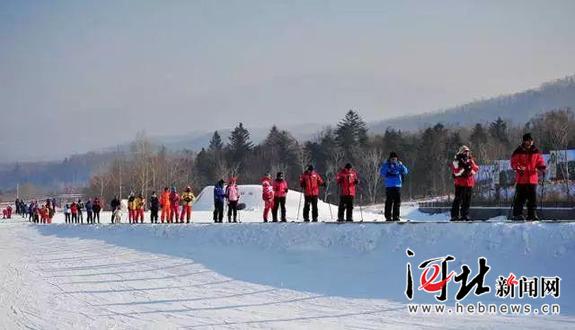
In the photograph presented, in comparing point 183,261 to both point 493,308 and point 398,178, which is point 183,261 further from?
point 493,308

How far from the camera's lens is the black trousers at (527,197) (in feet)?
45.9

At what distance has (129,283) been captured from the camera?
1502 cm

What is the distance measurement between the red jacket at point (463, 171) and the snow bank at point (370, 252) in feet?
5.55

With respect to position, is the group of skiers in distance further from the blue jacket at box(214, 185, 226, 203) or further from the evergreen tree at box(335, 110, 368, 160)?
the evergreen tree at box(335, 110, 368, 160)

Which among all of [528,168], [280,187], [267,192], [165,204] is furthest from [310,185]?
[165,204]

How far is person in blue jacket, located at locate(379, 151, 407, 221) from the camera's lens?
54.2ft

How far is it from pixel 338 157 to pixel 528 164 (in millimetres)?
78270

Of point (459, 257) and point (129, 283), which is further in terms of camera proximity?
point (129, 283)

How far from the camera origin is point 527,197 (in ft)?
46.3

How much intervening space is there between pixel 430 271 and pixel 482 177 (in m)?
63.0

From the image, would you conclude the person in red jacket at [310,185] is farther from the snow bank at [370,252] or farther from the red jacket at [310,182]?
the snow bank at [370,252]

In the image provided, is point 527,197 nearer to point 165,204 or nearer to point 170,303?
point 170,303

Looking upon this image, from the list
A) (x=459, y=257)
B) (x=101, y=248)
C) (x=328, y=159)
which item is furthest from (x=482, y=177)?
(x=459, y=257)

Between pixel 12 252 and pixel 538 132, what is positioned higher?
pixel 538 132
